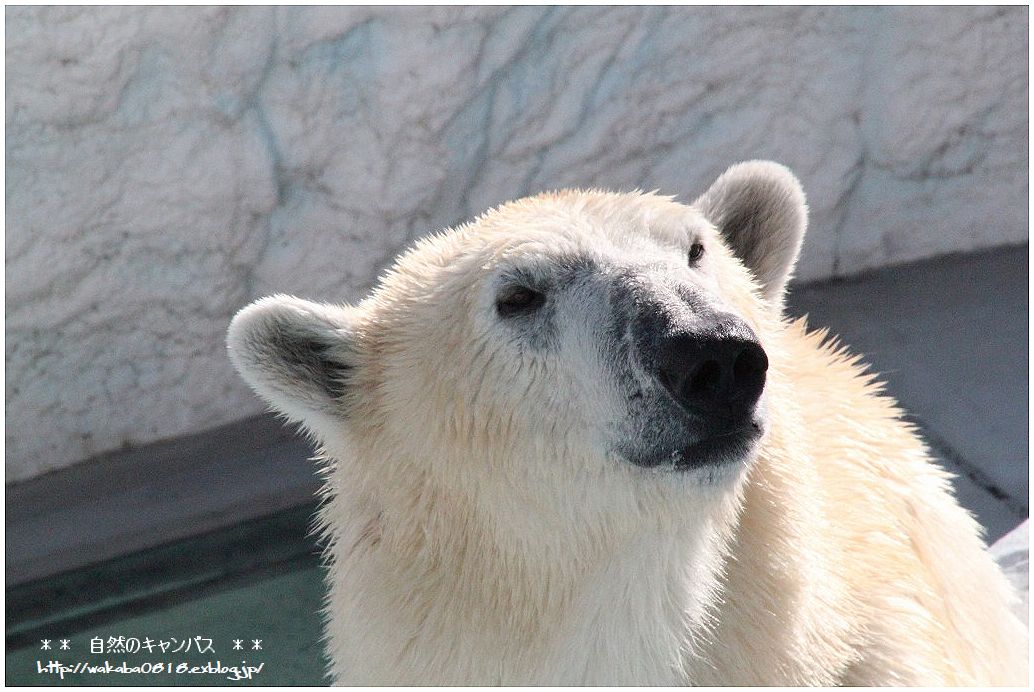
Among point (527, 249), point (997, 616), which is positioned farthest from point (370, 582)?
point (997, 616)

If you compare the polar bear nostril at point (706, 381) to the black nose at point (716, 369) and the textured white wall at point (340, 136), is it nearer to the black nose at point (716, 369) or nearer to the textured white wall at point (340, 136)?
the black nose at point (716, 369)

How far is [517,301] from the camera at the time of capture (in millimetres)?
1642

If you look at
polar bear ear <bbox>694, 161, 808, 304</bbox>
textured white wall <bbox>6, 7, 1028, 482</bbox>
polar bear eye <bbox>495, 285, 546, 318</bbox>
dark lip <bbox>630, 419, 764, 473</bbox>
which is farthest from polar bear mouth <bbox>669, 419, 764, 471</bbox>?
textured white wall <bbox>6, 7, 1028, 482</bbox>

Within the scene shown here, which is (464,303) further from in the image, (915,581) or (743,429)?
(915,581)

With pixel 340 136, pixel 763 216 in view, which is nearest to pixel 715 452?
pixel 763 216

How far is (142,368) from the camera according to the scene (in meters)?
3.85

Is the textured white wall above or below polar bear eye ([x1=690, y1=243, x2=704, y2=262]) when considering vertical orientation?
below

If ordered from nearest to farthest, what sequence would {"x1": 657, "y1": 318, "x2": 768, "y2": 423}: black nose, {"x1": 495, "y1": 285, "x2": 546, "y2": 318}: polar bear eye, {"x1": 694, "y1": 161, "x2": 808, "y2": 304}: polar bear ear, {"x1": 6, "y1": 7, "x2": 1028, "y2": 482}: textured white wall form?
1. {"x1": 657, "y1": 318, "x2": 768, "y2": 423}: black nose
2. {"x1": 495, "y1": 285, "x2": 546, "y2": 318}: polar bear eye
3. {"x1": 694, "y1": 161, "x2": 808, "y2": 304}: polar bear ear
4. {"x1": 6, "y1": 7, "x2": 1028, "y2": 482}: textured white wall

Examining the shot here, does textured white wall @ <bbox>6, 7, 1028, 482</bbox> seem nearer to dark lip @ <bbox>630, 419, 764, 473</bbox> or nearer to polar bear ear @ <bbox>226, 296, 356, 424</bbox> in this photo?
polar bear ear @ <bbox>226, 296, 356, 424</bbox>

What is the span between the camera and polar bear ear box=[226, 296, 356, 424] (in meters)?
1.68

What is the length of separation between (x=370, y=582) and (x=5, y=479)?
95.7 inches

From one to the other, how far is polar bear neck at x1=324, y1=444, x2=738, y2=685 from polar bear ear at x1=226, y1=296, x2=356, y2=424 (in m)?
0.23

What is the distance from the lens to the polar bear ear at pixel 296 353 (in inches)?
66.2

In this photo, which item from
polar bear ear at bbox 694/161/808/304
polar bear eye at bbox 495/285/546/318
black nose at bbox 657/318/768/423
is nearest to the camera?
black nose at bbox 657/318/768/423
